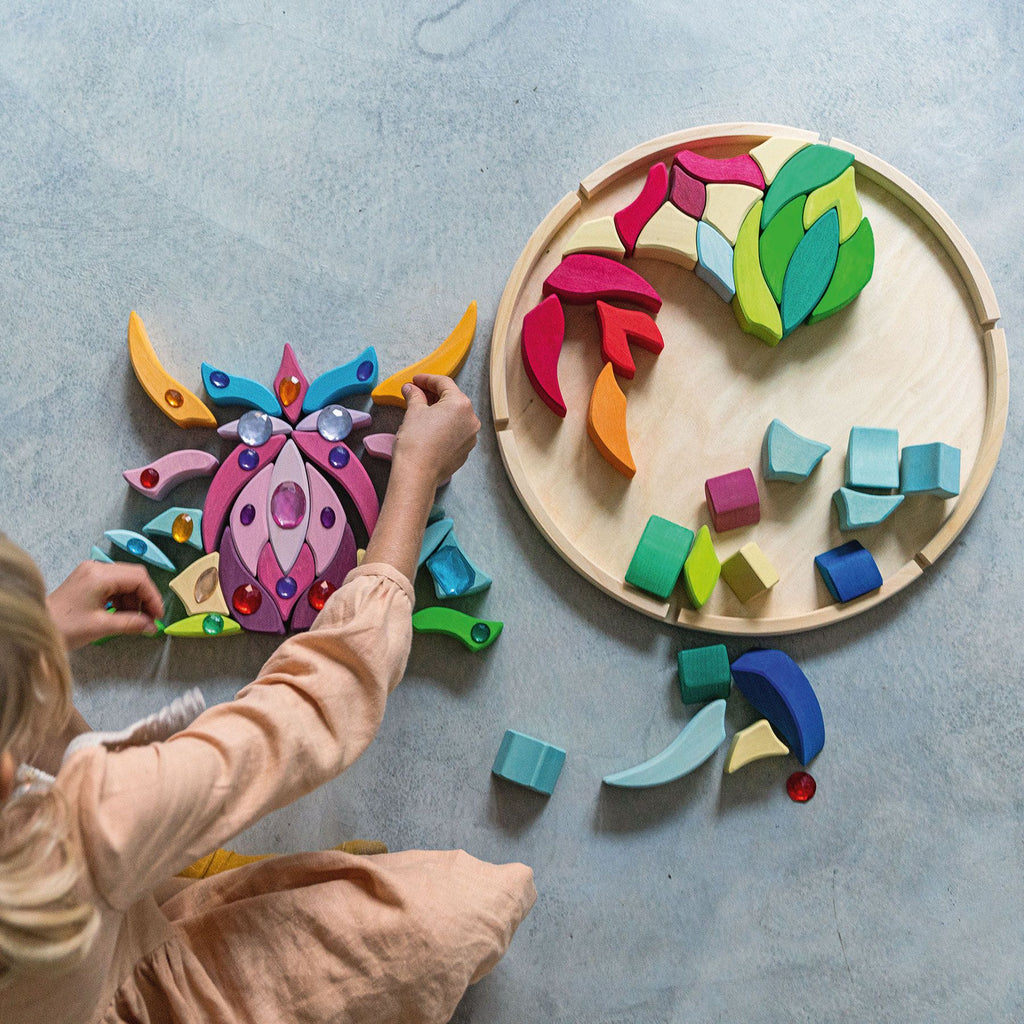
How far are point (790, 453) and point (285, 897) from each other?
2.11ft

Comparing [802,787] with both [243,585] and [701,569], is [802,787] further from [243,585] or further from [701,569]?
[243,585]

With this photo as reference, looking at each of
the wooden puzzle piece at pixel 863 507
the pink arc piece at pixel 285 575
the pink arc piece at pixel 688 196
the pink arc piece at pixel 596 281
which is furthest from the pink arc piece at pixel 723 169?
the pink arc piece at pixel 285 575

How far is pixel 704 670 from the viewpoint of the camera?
0.88 m

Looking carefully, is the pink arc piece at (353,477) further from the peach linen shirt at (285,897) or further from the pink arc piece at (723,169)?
the pink arc piece at (723,169)

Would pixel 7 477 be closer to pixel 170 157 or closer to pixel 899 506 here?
pixel 170 157

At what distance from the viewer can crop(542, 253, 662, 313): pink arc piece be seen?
88 centimetres

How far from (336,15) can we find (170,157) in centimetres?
25

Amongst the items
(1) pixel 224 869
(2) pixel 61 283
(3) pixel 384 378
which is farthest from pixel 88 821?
(2) pixel 61 283

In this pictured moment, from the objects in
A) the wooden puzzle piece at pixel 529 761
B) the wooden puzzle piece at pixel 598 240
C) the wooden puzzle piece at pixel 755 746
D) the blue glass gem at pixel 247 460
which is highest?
the wooden puzzle piece at pixel 598 240

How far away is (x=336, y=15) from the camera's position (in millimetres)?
965

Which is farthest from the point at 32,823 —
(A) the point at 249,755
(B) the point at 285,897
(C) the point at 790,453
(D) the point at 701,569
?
(C) the point at 790,453

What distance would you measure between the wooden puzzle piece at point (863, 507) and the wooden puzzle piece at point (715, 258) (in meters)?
0.25

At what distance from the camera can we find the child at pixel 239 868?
0.49m

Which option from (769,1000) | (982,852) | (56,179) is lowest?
(769,1000)
